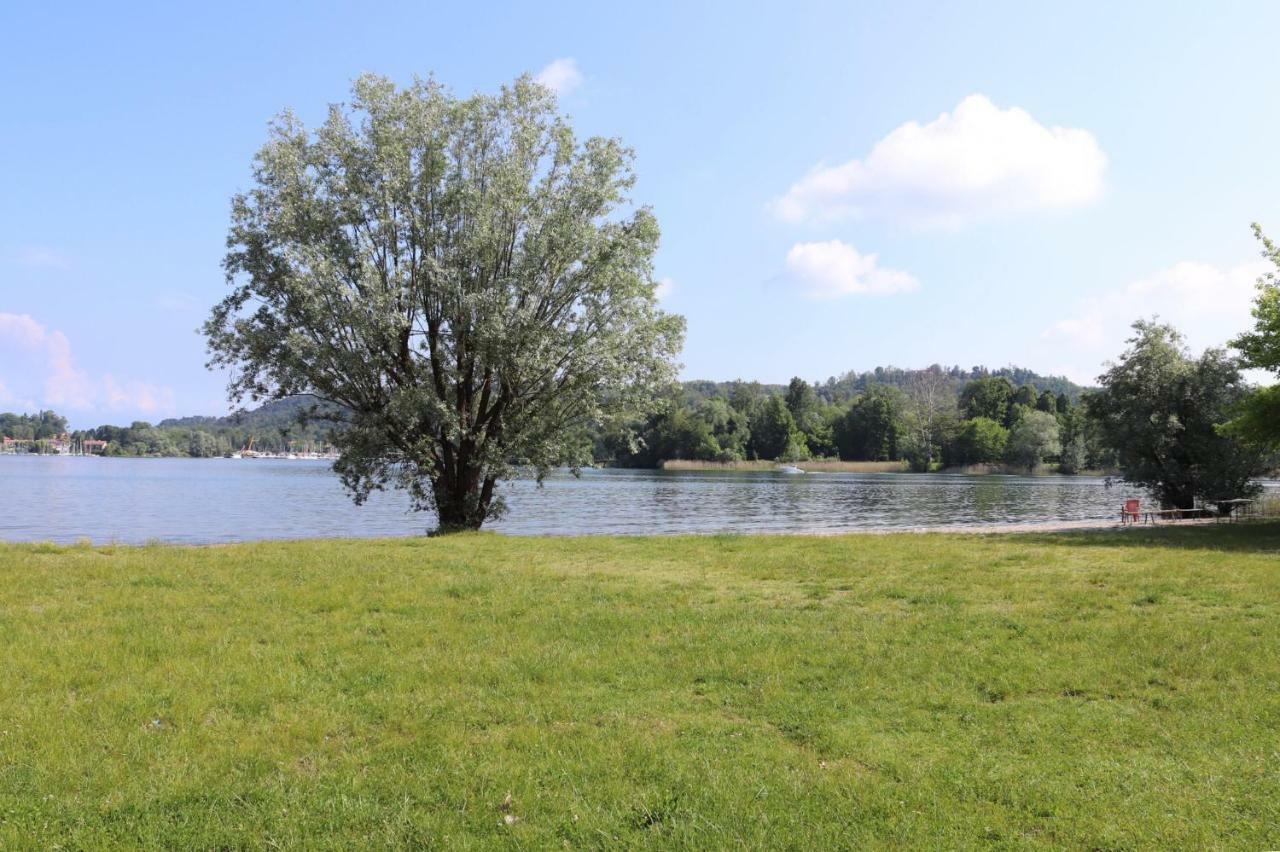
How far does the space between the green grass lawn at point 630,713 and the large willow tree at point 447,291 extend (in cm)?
1059

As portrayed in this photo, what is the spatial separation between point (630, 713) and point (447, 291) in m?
17.9

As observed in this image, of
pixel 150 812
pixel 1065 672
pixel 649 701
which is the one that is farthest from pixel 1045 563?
pixel 150 812

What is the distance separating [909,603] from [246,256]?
2061cm

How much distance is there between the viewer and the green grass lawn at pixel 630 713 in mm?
5090

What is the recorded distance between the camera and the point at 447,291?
22.8 meters

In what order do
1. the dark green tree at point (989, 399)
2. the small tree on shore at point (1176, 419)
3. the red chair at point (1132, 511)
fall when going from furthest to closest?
the dark green tree at point (989, 399)
the small tree on shore at point (1176, 419)
the red chair at point (1132, 511)

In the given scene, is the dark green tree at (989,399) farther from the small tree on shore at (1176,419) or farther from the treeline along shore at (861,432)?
the small tree on shore at (1176,419)

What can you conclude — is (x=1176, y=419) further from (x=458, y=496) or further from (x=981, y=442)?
(x=981, y=442)

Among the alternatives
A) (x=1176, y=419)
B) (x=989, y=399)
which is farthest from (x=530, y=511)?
(x=989, y=399)

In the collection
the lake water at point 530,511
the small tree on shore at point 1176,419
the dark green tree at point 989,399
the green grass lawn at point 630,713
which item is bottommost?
the lake water at point 530,511

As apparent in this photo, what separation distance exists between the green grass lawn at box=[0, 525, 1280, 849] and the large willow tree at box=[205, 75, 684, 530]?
10.6 m

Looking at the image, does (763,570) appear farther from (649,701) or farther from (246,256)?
(246,256)

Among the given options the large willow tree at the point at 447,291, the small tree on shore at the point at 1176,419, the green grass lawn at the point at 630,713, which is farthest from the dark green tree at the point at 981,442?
the green grass lawn at the point at 630,713

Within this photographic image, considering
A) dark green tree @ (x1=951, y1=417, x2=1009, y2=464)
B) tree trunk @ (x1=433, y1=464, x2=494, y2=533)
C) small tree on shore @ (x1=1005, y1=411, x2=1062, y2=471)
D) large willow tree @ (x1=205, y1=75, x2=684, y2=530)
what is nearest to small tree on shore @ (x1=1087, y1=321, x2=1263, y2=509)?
large willow tree @ (x1=205, y1=75, x2=684, y2=530)
